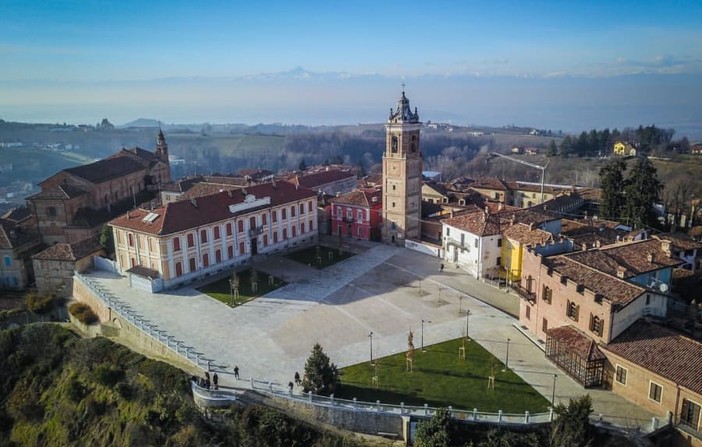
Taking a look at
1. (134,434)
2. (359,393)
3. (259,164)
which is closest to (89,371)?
(134,434)

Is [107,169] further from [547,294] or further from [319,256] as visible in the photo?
[547,294]

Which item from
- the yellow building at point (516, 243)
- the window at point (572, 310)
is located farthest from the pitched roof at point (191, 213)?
the window at point (572, 310)

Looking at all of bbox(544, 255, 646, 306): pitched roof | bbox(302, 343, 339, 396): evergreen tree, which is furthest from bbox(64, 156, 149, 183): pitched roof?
bbox(544, 255, 646, 306): pitched roof

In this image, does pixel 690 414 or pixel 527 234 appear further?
pixel 527 234

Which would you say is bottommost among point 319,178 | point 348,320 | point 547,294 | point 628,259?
point 348,320

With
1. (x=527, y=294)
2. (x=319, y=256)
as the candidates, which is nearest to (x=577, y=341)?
(x=527, y=294)

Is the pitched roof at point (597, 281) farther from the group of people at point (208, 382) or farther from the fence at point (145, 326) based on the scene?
the fence at point (145, 326)
